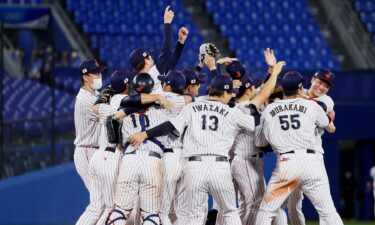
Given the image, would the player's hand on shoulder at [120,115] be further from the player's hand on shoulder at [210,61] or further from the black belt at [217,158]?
the player's hand on shoulder at [210,61]

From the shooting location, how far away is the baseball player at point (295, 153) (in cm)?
1128

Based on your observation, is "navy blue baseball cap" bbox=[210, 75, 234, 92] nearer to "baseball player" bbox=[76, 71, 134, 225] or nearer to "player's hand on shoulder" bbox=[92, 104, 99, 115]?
"baseball player" bbox=[76, 71, 134, 225]

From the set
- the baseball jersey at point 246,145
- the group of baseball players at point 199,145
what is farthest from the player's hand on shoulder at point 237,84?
the baseball jersey at point 246,145

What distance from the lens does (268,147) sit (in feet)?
39.5

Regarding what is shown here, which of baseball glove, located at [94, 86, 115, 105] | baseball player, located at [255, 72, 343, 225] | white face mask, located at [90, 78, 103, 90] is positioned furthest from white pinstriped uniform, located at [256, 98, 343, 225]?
white face mask, located at [90, 78, 103, 90]

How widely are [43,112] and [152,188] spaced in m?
7.41

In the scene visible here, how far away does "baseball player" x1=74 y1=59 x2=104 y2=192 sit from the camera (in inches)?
477

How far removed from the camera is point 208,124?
11.0 meters

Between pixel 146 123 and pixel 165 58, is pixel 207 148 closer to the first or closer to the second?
pixel 146 123

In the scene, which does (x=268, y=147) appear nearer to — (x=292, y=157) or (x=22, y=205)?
(x=292, y=157)

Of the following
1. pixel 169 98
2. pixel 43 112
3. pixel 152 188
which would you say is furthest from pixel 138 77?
pixel 43 112

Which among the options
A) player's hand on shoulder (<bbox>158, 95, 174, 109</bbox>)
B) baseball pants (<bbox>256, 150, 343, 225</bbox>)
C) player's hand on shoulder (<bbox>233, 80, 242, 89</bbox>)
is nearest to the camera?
player's hand on shoulder (<bbox>158, 95, 174, 109</bbox>)

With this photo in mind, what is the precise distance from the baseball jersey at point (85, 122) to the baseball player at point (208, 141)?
1.20 metres

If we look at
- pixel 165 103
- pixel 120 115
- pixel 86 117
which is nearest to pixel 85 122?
pixel 86 117
